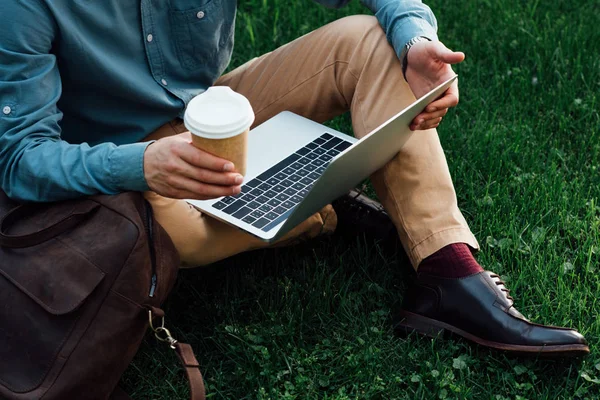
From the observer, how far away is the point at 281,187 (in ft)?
7.68

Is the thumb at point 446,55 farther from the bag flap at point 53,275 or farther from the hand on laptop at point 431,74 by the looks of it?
the bag flap at point 53,275

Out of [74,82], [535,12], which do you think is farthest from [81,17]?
[535,12]

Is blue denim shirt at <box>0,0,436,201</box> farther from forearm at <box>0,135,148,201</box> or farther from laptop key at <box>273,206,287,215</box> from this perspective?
laptop key at <box>273,206,287,215</box>

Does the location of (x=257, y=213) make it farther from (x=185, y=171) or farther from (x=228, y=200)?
(x=185, y=171)

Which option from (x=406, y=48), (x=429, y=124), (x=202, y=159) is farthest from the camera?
(x=406, y=48)

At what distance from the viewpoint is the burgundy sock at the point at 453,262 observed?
7.60 feet

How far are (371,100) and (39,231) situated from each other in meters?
0.96

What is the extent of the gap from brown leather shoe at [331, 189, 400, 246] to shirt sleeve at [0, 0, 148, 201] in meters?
0.88

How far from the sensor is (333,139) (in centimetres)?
251

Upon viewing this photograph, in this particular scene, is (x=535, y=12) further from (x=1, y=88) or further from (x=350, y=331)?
(x=1, y=88)

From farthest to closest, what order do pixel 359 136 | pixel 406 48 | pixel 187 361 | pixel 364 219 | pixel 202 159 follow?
pixel 364 219
pixel 359 136
pixel 406 48
pixel 187 361
pixel 202 159

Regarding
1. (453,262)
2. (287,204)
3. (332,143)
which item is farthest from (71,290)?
(453,262)

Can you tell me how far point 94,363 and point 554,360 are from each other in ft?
3.91

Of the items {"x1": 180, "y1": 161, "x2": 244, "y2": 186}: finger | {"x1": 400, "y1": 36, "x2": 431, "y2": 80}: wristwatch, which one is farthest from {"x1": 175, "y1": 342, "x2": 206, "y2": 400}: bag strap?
{"x1": 400, "y1": 36, "x2": 431, "y2": 80}: wristwatch
